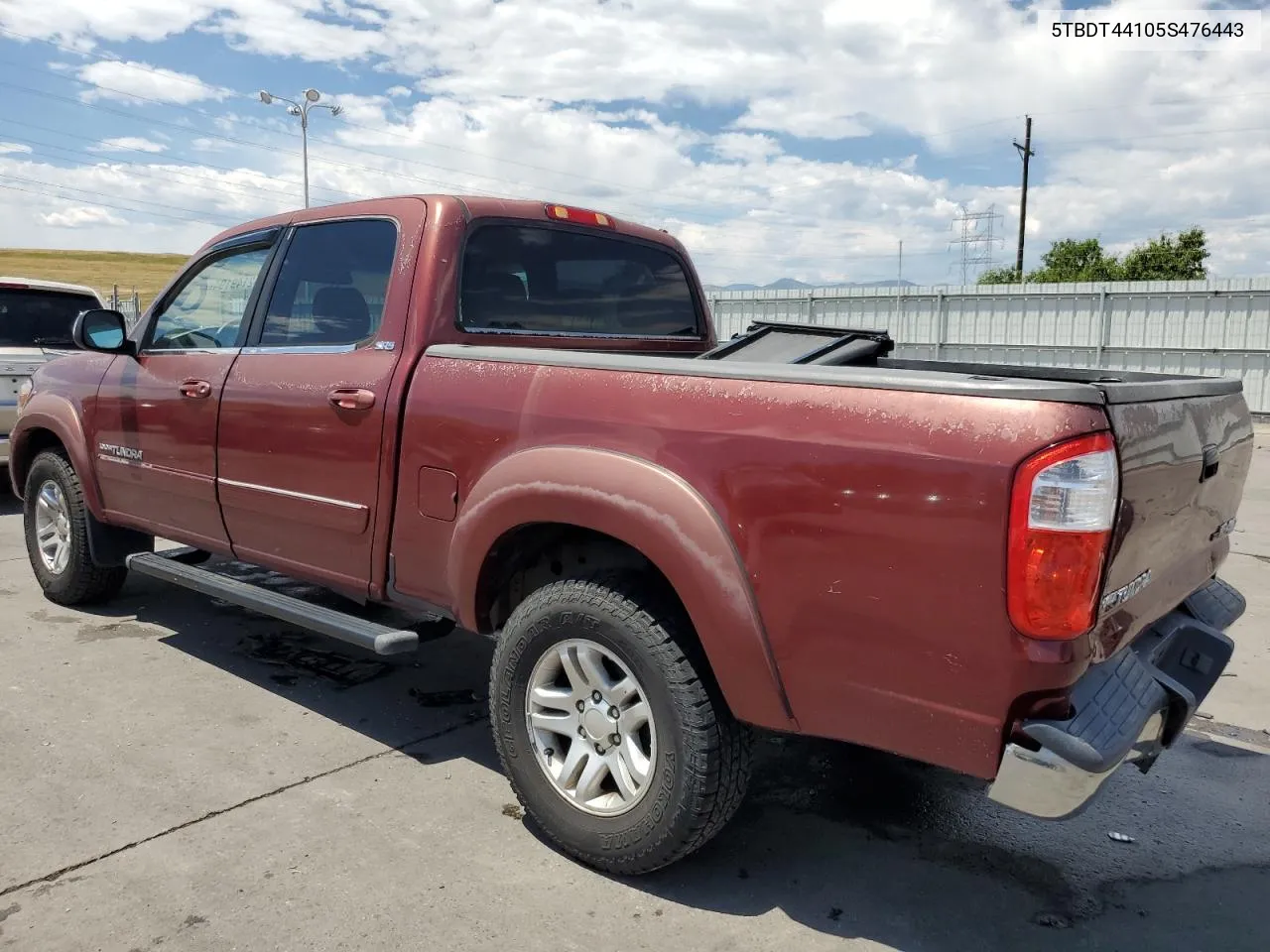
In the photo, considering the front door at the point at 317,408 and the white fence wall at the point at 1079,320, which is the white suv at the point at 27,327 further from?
the white fence wall at the point at 1079,320

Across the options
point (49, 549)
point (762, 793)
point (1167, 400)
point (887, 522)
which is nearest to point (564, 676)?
point (762, 793)

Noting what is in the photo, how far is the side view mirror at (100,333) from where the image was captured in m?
4.60

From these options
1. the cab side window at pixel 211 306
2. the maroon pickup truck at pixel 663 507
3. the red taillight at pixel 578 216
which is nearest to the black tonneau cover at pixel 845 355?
the maroon pickup truck at pixel 663 507

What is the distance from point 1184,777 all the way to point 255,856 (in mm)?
3210

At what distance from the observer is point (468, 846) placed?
3066 mm

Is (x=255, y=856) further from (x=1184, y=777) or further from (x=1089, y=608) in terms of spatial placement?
(x=1184, y=777)

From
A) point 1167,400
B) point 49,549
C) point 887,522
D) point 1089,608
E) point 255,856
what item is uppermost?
point 1167,400

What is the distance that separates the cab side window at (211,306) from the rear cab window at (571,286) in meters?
1.15

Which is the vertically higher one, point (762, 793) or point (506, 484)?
point (506, 484)

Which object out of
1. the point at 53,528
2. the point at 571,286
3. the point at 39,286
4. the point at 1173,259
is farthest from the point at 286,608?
the point at 1173,259

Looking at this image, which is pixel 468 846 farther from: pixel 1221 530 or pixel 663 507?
pixel 1221 530

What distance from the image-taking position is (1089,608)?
2.16 m

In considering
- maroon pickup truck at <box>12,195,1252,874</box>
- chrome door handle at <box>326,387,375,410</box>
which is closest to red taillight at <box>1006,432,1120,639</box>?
maroon pickup truck at <box>12,195,1252,874</box>

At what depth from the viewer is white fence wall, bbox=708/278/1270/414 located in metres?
16.9
